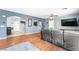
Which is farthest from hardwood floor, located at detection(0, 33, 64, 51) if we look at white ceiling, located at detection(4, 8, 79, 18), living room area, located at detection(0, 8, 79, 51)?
white ceiling, located at detection(4, 8, 79, 18)

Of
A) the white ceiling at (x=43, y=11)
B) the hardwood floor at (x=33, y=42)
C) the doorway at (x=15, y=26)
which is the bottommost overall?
the hardwood floor at (x=33, y=42)

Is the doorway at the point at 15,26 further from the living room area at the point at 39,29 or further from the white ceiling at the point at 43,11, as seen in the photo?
the white ceiling at the point at 43,11

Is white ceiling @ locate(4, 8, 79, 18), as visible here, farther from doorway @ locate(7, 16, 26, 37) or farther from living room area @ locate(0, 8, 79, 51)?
doorway @ locate(7, 16, 26, 37)

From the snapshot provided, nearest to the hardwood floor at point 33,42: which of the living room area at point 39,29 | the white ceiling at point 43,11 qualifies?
the living room area at point 39,29

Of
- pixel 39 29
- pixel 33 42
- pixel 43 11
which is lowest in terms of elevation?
pixel 33 42

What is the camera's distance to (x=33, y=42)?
2178mm

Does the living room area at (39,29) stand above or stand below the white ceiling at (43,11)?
below

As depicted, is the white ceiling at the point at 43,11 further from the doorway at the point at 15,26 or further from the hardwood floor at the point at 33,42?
the hardwood floor at the point at 33,42

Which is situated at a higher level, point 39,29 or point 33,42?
point 39,29

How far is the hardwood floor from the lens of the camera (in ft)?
6.78

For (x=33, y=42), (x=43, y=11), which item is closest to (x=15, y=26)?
(x=33, y=42)

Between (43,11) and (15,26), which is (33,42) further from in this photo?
(43,11)

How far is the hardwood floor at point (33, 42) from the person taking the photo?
2066mm
